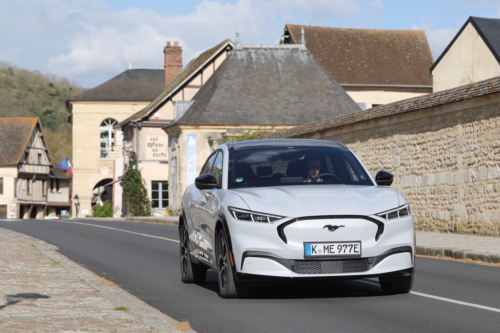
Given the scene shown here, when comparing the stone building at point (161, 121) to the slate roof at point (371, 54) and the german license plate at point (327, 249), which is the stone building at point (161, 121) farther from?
the german license plate at point (327, 249)

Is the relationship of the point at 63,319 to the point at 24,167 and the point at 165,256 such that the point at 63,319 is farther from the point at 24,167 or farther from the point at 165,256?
the point at 24,167

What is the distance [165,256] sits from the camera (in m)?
14.7

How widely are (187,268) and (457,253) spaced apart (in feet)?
18.5

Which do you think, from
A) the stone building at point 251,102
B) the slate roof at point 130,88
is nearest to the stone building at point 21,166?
the slate roof at point 130,88

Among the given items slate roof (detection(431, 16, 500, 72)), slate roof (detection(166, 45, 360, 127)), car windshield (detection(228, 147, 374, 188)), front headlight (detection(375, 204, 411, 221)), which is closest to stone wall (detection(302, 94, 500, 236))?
car windshield (detection(228, 147, 374, 188))

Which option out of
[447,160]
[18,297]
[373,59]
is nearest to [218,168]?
[18,297]

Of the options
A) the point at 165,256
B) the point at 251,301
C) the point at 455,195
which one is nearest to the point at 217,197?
the point at 251,301

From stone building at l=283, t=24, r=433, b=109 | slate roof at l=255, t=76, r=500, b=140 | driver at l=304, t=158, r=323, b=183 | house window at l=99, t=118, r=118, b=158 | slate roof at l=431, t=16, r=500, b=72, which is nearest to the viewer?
driver at l=304, t=158, r=323, b=183

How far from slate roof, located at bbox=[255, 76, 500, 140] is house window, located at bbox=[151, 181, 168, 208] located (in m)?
25.1

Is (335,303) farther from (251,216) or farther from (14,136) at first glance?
(14,136)

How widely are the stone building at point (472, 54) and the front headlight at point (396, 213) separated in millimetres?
34216

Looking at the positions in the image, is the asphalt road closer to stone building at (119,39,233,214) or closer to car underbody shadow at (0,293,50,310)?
car underbody shadow at (0,293,50,310)

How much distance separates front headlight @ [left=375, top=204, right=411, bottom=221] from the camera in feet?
25.3

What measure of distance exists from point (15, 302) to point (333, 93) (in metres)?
36.5
